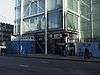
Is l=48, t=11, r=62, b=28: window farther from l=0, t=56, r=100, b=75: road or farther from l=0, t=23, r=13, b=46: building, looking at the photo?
l=0, t=23, r=13, b=46: building

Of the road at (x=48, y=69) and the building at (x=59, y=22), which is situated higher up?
the building at (x=59, y=22)

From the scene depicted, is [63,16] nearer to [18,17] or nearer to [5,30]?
[18,17]

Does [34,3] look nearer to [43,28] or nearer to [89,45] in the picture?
[43,28]

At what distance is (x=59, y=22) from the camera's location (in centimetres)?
5338

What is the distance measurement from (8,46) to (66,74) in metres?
42.4

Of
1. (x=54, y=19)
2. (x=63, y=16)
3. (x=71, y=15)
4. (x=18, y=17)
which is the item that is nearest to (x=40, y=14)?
(x=54, y=19)

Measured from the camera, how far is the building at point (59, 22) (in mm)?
52781

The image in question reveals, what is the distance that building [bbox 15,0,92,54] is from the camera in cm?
5278

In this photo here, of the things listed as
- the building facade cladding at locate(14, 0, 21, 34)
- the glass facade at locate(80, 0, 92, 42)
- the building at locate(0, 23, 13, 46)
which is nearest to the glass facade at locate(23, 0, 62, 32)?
the building facade cladding at locate(14, 0, 21, 34)

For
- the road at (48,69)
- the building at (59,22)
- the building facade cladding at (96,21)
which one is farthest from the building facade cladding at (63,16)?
the road at (48,69)

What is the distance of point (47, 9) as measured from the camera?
186ft

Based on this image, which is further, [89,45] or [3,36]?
[3,36]

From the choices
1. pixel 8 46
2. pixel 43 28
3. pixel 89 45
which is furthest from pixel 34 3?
pixel 89 45

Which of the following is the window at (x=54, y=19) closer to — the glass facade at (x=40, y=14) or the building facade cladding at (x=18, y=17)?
the glass facade at (x=40, y=14)
